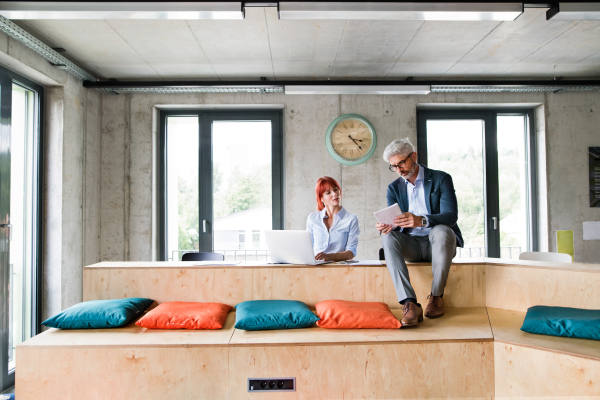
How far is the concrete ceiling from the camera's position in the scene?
320cm

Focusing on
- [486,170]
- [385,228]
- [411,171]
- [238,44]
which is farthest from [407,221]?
[486,170]

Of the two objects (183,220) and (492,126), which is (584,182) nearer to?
(492,126)

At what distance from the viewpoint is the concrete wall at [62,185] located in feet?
11.9

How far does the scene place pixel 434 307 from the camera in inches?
90.6

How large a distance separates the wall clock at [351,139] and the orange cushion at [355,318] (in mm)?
2627

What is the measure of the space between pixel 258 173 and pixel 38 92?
2.41 metres

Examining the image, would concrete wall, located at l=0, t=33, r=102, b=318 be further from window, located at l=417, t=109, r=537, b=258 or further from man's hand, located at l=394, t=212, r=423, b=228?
window, located at l=417, t=109, r=537, b=258

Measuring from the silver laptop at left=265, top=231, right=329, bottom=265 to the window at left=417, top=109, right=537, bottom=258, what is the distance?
290 centimetres

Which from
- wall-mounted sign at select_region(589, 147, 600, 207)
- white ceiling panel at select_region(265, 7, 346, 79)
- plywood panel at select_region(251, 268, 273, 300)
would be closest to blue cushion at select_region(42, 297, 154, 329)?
plywood panel at select_region(251, 268, 273, 300)

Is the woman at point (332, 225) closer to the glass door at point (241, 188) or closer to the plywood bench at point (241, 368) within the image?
the plywood bench at point (241, 368)

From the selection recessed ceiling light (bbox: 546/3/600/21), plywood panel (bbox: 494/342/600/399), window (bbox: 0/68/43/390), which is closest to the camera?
plywood panel (bbox: 494/342/600/399)

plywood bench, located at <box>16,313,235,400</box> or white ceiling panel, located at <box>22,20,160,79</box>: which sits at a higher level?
white ceiling panel, located at <box>22,20,160,79</box>

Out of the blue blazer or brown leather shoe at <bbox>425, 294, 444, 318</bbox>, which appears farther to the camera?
the blue blazer

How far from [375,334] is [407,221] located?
72cm
